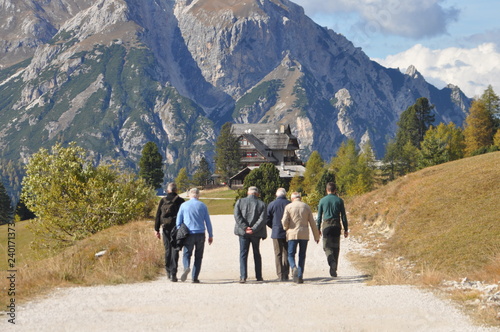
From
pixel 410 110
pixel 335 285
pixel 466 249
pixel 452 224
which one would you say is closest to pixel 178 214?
pixel 335 285

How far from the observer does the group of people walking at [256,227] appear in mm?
14945

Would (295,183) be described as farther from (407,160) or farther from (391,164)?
(407,160)

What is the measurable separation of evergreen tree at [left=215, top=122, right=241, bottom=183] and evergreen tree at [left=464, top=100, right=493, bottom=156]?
5674 cm

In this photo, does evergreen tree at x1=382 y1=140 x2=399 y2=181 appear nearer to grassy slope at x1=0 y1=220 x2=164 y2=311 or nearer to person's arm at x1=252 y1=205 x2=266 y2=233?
grassy slope at x1=0 y1=220 x2=164 y2=311

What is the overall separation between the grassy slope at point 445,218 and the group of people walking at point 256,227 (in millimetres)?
3702

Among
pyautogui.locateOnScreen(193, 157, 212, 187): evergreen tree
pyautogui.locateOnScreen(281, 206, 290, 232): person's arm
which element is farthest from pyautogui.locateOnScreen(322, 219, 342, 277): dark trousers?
pyautogui.locateOnScreen(193, 157, 212, 187): evergreen tree

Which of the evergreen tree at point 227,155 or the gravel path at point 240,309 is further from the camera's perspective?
the evergreen tree at point 227,155

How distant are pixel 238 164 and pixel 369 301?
368 feet

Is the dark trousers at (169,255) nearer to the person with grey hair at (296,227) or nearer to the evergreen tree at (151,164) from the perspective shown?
the person with grey hair at (296,227)

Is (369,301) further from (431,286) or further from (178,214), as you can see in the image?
(178,214)

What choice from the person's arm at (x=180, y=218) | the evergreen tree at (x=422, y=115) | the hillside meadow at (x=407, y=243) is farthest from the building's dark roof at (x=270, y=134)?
the person's arm at (x=180, y=218)

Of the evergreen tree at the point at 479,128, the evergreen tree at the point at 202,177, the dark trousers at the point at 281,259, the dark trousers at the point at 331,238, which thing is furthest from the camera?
the evergreen tree at the point at 202,177

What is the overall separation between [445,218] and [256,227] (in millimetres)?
12031

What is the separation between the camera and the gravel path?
31.3 ft
